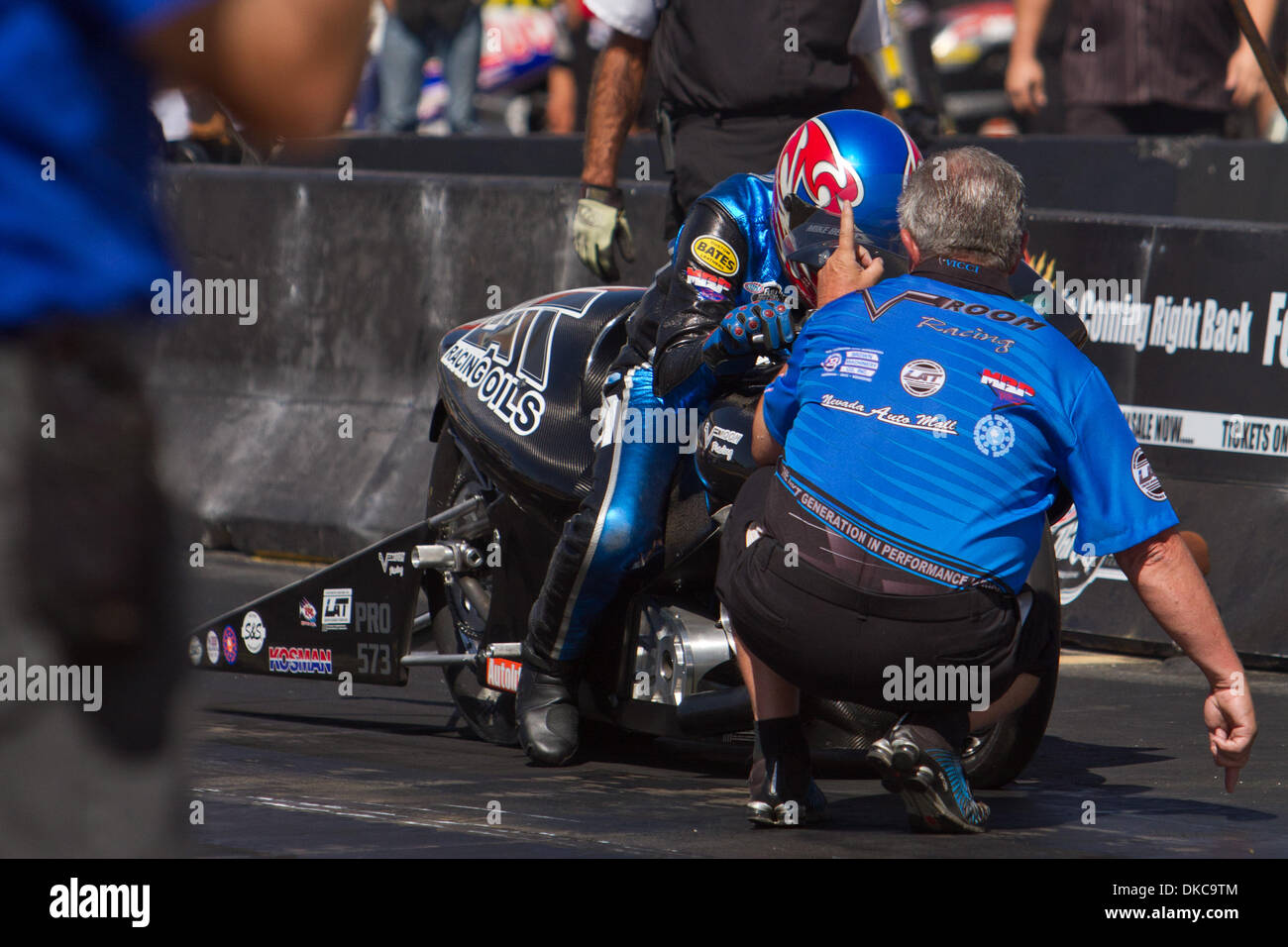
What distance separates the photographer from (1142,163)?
9484mm

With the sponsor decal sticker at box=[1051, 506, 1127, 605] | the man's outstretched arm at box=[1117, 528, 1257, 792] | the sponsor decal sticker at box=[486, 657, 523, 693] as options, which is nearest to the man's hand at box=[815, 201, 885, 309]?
the man's outstretched arm at box=[1117, 528, 1257, 792]

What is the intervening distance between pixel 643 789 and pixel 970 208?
161 centimetres

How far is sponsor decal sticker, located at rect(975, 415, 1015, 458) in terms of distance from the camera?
4.27 m

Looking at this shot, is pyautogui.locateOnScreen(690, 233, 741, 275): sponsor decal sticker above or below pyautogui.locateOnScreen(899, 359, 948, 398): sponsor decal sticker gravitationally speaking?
above

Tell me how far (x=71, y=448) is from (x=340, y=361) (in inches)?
294

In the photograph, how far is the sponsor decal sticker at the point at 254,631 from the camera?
6.16m

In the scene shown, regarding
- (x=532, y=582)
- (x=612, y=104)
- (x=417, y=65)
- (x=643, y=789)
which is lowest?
(x=643, y=789)

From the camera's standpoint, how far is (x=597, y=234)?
7.04 meters

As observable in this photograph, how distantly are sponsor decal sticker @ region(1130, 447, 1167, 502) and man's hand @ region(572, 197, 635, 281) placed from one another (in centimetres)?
296

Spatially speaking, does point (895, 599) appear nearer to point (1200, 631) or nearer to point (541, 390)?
point (1200, 631)

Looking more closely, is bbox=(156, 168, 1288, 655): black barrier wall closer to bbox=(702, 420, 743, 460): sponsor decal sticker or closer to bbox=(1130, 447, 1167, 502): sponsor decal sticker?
bbox=(702, 420, 743, 460): sponsor decal sticker

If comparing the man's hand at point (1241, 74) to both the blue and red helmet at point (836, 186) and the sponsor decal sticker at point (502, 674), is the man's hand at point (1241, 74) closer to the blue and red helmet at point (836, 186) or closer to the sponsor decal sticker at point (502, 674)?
the blue and red helmet at point (836, 186)

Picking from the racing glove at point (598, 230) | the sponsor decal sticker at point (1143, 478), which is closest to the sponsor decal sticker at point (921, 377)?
the sponsor decal sticker at point (1143, 478)

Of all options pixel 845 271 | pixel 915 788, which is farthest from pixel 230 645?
pixel 915 788
